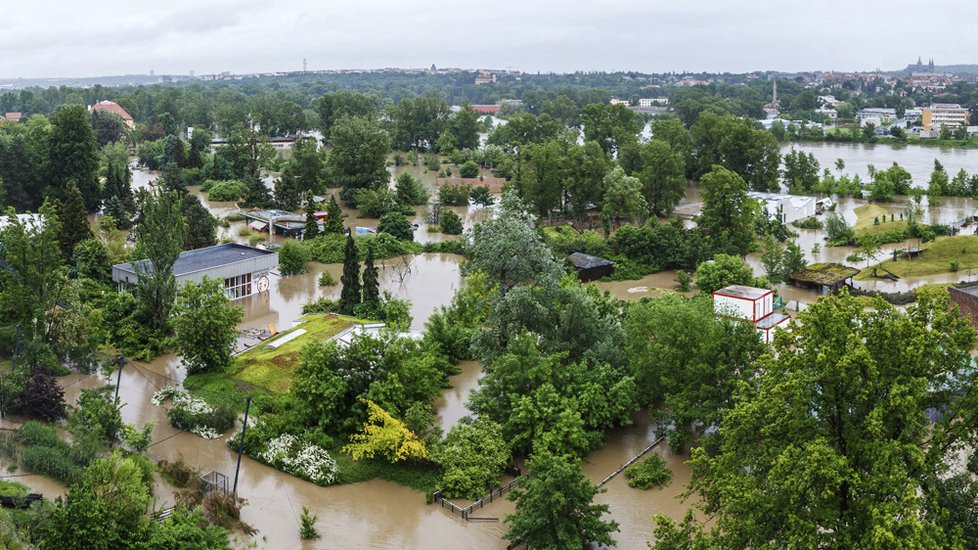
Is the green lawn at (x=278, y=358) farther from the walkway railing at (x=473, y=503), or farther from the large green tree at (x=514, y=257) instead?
the walkway railing at (x=473, y=503)

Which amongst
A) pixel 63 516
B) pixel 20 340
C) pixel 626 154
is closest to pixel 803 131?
pixel 626 154

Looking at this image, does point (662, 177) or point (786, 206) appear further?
point (662, 177)

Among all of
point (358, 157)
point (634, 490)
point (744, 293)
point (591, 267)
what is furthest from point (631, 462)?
point (358, 157)

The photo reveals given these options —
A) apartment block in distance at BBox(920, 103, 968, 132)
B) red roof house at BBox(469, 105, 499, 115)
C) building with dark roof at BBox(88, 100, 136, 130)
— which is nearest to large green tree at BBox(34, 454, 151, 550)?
building with dark roof at BBox(88, 100, 136, 130)

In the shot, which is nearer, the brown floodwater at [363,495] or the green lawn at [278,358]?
the brown floodwater at [363,495]

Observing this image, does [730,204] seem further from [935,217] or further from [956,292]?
[935,217]

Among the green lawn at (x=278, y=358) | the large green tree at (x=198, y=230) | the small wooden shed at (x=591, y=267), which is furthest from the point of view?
the large green tree at (x=198, y=230)

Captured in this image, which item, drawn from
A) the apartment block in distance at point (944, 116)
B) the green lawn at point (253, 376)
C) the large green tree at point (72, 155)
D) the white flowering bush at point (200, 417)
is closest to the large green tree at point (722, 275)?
the green lawn at point (253, 376)

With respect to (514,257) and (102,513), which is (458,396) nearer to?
(514,257)
